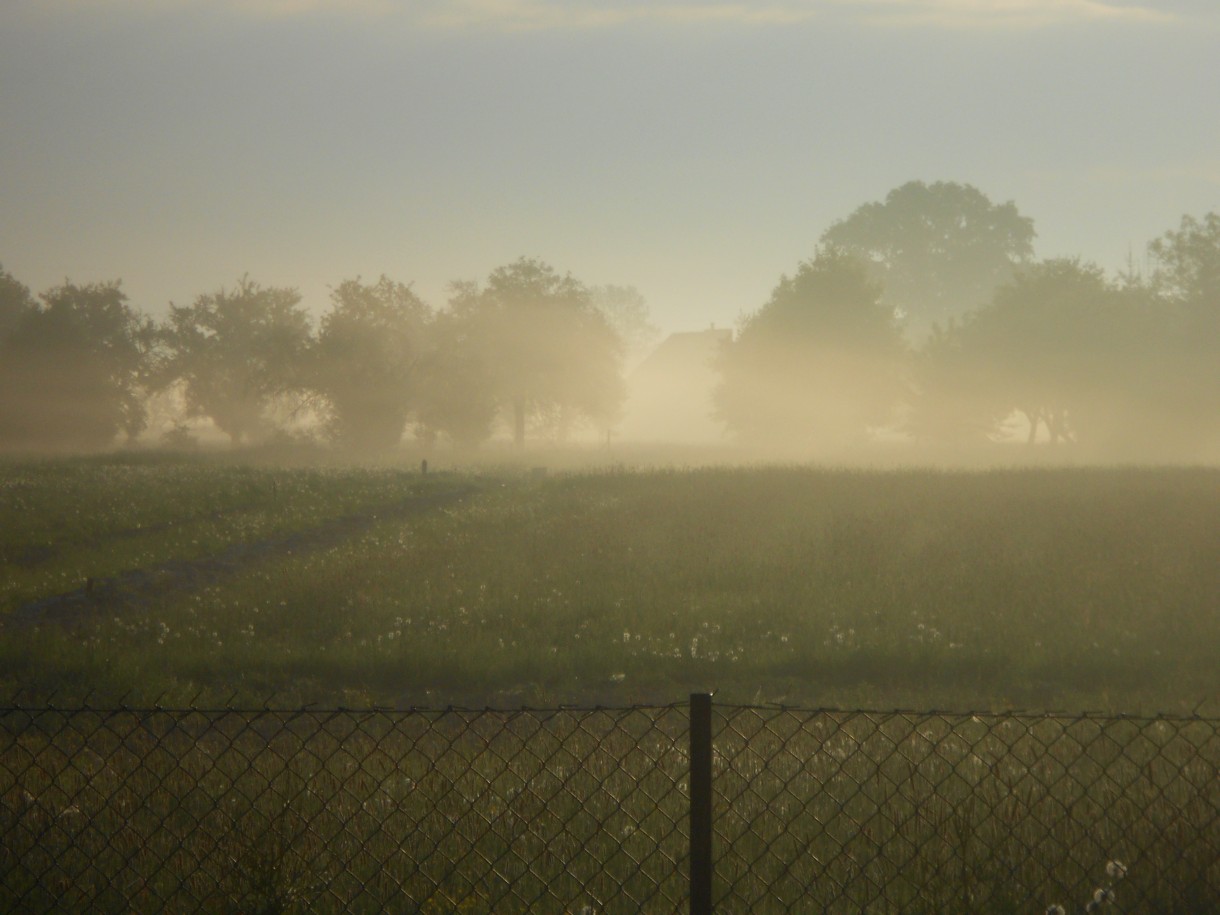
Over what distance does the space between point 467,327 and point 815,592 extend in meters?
42.7

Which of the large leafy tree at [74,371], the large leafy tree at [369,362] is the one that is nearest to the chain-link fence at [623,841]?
the large leafy tree at [369,362]

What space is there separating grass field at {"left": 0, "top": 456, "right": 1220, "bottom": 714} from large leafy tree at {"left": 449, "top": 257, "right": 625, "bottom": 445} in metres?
31.5

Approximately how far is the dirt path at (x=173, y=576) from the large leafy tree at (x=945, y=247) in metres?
66.3

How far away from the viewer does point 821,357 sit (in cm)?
4694

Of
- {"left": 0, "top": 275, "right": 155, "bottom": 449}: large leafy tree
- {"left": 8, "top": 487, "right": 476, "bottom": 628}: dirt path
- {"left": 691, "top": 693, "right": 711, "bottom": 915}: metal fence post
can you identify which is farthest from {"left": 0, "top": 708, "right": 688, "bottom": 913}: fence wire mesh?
{"left": 0, "top": 275, "right": 155, "bottom": 449}: large leafy tree

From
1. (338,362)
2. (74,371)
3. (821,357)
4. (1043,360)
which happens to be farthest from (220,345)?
(1043,360)

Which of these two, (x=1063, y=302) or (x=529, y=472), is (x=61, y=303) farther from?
(x=1063, y=302)

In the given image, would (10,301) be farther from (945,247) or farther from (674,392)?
(945,247)

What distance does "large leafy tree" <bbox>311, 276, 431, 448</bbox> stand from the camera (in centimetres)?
5219

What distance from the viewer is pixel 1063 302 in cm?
4453

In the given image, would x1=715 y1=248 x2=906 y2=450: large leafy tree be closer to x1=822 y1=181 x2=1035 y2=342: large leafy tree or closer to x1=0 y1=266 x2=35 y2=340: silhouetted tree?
x1=822 y1=181 x2=1035 y2=342: large leafy tree

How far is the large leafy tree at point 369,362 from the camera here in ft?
171

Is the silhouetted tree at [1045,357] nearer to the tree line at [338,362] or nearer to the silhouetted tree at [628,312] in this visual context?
the tree line at [338,362]

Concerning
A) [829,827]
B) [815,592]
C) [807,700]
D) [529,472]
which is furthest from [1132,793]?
[529,472]
